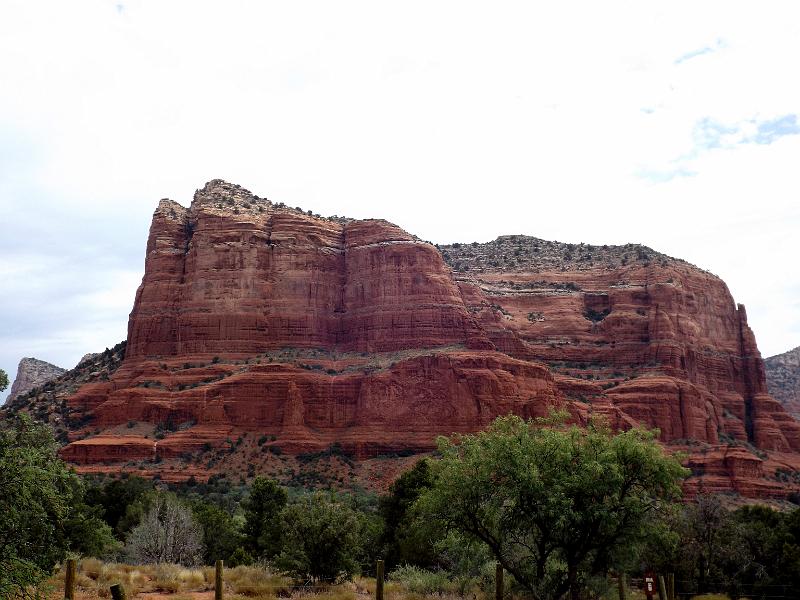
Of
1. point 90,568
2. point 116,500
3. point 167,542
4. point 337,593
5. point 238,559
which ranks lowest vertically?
point 238,559

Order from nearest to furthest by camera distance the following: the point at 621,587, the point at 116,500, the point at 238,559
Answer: the point at 621,587 < the point at 238,559 < the point at 116,500

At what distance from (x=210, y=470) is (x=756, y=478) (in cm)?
6240

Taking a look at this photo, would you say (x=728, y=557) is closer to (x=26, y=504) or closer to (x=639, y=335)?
(x=26, y=504)

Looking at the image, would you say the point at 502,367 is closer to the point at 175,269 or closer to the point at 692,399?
the point at 692,399

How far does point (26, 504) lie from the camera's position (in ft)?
46.9

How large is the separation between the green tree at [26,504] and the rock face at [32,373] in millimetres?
154277

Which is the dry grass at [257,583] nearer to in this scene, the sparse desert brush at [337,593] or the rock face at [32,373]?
the sparse desert brush at [337,593]

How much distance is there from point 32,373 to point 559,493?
547ft

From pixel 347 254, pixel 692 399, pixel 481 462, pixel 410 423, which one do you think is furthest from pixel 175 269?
pixel 481 462

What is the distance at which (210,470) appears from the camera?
7338cm

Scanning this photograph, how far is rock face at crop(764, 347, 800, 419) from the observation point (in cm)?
15188

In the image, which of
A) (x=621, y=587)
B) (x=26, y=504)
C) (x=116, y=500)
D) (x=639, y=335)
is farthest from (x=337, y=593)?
(x=639, y=335)

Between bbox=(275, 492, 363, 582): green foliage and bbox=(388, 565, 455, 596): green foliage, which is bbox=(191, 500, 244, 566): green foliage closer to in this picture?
bbox=(275, 492, 363, 582): green foliage

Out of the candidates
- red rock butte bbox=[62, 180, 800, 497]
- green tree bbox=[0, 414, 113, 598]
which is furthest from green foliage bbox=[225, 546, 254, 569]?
red rock butte bbox=[62, 180, 800, 497]
